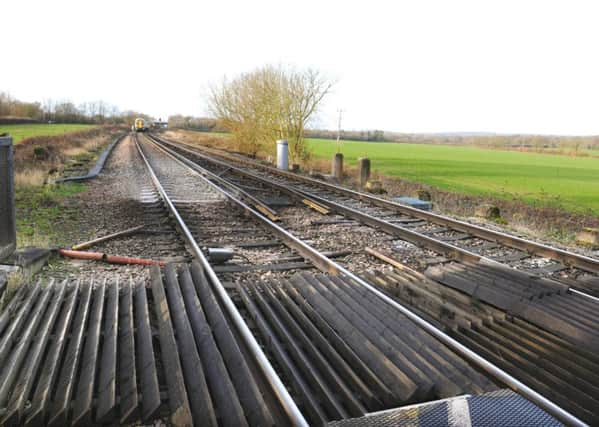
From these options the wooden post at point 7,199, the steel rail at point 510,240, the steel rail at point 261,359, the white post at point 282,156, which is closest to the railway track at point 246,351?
the steel rail at point 261,359

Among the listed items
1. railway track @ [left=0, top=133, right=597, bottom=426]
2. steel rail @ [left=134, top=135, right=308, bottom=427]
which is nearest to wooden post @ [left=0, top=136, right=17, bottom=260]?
railway track @ [left=0, top=133, right=597, bottom=426]

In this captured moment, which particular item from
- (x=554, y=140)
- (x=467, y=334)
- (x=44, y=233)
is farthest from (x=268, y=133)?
(x=554, y=140)

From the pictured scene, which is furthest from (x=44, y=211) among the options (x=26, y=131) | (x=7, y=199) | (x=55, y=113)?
(x=55, y=113)

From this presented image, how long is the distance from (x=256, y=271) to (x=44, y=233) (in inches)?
168

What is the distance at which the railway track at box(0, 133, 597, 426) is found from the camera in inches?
114

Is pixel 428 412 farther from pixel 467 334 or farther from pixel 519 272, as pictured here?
pixel 519 272

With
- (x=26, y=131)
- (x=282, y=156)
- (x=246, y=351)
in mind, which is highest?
(x=26, y=131)

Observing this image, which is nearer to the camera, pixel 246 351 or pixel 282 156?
pixel 246 351

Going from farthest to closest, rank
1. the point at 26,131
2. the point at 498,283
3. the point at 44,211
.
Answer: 1. the point at 26,131
2. the point at 44,211
3. the point at 498,283

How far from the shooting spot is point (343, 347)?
12.2 ft

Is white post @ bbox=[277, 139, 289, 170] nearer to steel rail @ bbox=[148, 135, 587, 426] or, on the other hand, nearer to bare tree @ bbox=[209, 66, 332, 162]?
bare tree @ bbox=[209, 66, 332, 162]

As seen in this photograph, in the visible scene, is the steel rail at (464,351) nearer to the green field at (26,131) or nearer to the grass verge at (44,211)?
the grass verge at (44,211)

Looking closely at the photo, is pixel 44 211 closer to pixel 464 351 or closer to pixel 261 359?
pixel 261 359

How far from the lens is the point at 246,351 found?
143 inches
